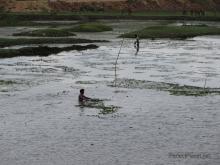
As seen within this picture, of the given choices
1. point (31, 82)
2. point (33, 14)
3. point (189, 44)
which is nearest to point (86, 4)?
point (33, 14)

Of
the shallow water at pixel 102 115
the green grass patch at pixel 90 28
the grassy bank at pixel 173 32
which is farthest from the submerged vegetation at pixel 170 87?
the green grass patch at pixel 90 28

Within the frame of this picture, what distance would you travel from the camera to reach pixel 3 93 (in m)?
35.6

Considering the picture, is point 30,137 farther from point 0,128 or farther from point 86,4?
point 86,4

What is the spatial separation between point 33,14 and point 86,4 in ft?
64.7

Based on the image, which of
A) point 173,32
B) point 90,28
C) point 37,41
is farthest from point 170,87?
point 90,28

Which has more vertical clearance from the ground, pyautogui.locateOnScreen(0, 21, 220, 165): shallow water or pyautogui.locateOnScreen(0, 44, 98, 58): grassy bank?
pyautogui.locateOnScreen(0, 21, 220, 165): shallow water

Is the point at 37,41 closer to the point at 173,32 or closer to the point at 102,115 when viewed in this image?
the point at 173,32

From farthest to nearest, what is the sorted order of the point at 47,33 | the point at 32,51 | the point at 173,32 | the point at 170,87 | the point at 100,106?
the point at 173,32, the point at 47,33, the point at 32,51, the point at 170,87, the point at 100,106

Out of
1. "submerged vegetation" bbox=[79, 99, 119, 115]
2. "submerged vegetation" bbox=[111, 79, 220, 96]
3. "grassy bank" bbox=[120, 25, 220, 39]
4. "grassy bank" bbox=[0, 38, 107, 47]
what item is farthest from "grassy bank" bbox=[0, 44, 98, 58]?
"submerged vegetation" bbox=[79, 99, 119, 115]

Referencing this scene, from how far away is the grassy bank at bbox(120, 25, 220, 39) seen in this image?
7338 cm

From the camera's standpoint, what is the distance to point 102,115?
98.8 feet

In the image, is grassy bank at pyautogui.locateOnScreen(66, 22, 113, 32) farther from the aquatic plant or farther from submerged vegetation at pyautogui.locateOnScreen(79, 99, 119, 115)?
submerged vegetation at pyautogui.locateOnScreen(79, 99, 119, 115)

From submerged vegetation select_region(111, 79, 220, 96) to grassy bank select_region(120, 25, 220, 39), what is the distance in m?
31.6

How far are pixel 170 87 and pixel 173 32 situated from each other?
37475 millimetres
